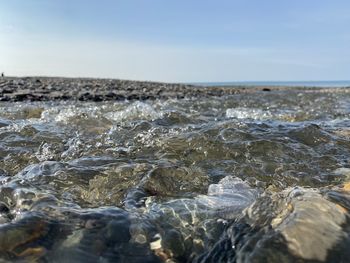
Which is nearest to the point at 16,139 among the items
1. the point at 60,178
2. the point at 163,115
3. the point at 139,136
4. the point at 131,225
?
the point at 139,136

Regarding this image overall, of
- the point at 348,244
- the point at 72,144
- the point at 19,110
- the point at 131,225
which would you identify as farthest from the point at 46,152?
the point at 19,110

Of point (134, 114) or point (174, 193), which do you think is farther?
point (134, 114)

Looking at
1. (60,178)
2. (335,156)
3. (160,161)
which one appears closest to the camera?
(60,178)

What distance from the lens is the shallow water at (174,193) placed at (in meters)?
2.45

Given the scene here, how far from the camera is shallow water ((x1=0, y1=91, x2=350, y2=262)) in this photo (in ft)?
8.05

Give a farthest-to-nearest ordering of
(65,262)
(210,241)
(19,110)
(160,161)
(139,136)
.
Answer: (19,110), (139,136), (160,161), (210,241), (65,262)

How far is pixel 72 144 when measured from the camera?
5.81 m

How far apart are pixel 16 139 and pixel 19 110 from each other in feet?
13.5

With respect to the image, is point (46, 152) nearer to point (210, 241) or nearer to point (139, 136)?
Answer: point (139, 136)

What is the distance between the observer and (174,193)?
12.4ft

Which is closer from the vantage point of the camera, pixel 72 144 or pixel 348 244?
pixel 348 244

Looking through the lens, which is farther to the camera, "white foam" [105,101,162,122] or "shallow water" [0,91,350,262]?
"white foam" [105,101,162,122]

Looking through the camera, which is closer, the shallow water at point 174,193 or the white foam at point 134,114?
the shallow water at point 174,193

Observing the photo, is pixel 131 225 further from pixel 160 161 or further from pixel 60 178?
pixel 160 161
